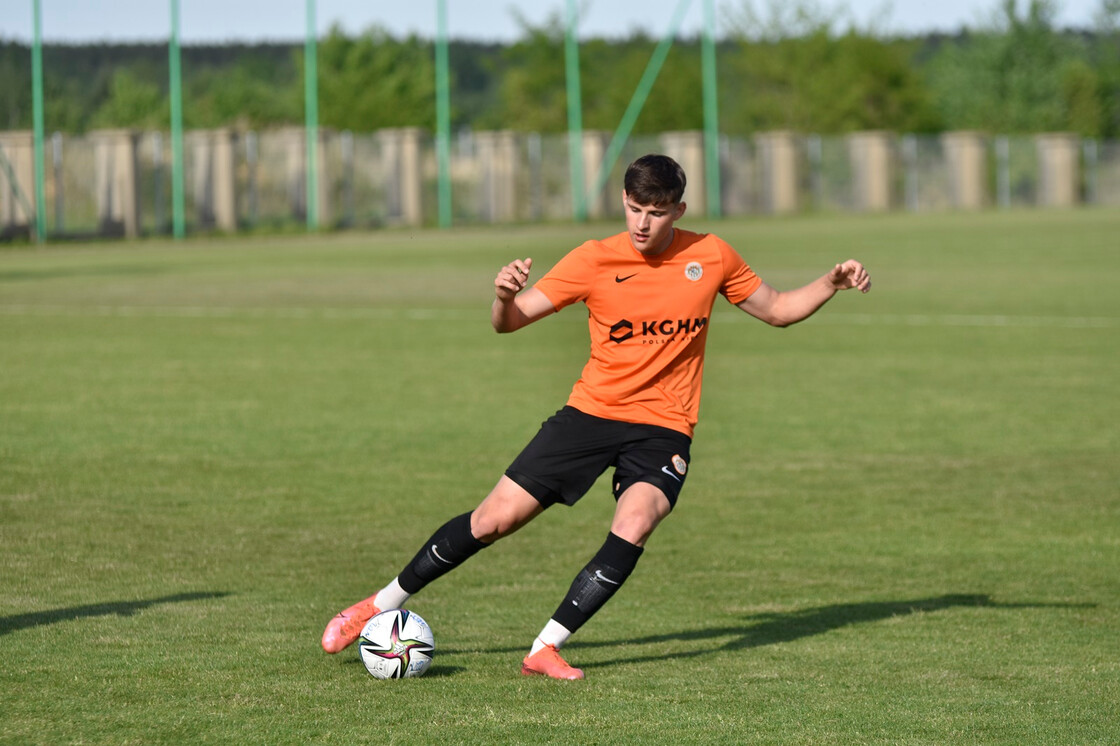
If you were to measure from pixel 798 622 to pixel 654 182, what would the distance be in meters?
2.34

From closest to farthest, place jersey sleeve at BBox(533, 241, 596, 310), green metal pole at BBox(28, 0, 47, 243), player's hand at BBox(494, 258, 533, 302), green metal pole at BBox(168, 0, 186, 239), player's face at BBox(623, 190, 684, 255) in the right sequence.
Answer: player's hand at BBox(494, 258, 533, 302), player's face at BBox(623, 190, 684, 255), jersey sleeve at BBox(533, 241, 596, 310), green metal pole at BBox(28, 0, 47, 243), green metal pole at BBox(168, 0, 186, 239)

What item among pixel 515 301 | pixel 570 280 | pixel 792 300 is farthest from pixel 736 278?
pixel 515 301

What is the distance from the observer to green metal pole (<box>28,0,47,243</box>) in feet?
149

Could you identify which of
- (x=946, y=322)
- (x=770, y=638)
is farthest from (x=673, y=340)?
(x=946, y=322)

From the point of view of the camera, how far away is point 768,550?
359 inches

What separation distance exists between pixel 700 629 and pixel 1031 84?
294ft

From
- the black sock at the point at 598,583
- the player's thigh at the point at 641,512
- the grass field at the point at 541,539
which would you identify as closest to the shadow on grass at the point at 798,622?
the grass field at the point at 541,539

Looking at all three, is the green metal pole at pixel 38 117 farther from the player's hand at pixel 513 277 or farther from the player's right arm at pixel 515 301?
the player's hand at pixel 513 277

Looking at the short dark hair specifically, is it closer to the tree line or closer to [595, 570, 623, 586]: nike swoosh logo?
[595, 570, 623, 586]: nike swoosh logo

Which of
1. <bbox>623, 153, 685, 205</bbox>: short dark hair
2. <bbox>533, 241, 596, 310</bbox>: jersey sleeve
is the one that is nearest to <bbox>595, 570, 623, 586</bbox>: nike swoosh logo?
<bbox>533, 241, 596, 310</bbox>: jersey sleeve

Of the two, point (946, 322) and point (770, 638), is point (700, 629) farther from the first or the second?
point (946, 322)

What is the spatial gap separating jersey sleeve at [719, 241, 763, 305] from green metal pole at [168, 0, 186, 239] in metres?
43.1

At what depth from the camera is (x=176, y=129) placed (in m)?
48.2

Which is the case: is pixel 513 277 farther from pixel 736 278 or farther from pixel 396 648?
pixel 396 648
